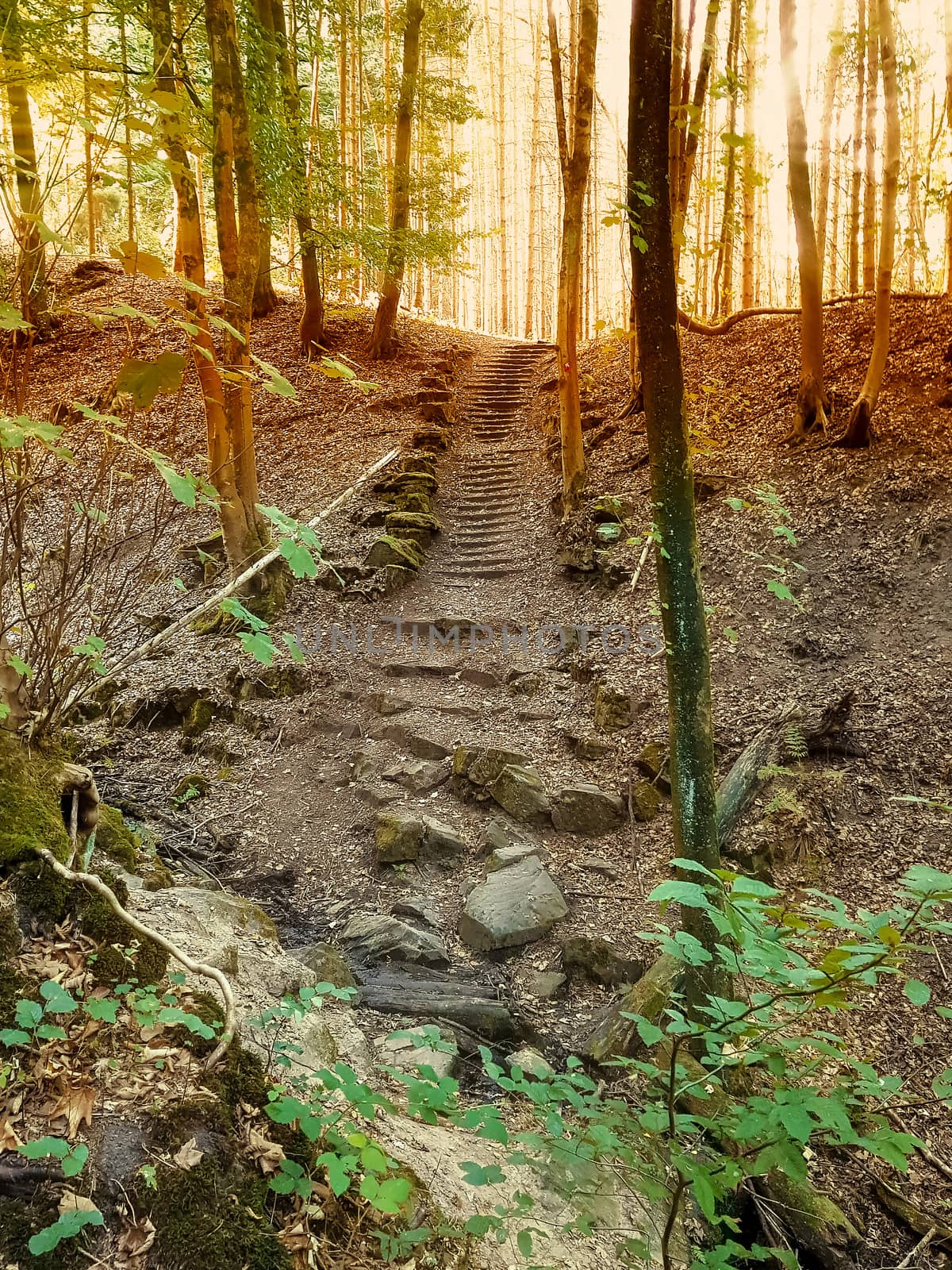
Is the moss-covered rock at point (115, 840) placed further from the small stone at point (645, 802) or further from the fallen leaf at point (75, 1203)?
the small stone at point (645, 802)

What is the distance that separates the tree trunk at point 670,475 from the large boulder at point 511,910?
4.19 feet

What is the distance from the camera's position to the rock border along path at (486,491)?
923 cm

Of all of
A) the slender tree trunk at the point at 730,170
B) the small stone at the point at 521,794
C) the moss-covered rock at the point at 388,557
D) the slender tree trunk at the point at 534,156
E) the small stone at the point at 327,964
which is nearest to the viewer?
the slender tree trunk at the point at 730,170

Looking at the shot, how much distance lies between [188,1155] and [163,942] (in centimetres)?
57

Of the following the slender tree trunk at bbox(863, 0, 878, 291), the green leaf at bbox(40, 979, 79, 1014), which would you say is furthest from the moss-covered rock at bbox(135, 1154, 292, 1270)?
the slender tree trunk at bbox(863, 0, 878, 291)

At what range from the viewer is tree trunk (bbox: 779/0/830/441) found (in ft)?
23.3

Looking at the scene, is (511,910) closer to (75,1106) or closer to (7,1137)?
(75,1106)

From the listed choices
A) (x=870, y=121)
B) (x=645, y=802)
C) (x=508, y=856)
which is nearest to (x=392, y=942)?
(x=508, y=856)

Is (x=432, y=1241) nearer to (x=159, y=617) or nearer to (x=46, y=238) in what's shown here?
(x=46, y=238)

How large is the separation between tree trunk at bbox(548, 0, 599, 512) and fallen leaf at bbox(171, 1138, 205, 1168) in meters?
8.41

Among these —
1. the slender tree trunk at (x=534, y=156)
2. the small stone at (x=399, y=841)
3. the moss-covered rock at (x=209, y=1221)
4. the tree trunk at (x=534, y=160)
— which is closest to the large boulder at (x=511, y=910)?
the small stone at (x=399, y=841)

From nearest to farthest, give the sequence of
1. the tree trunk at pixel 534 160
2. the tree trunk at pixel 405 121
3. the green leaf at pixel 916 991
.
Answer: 1. the green leaf at pixel 916 991
2. the tree trunk at pixel 405 121
3. the tree trunk at pixel 534 160

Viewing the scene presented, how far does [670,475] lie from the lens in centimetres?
314

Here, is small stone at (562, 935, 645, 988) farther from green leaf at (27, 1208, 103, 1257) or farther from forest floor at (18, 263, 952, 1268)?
green leaf at (27, 1208, 103, 1257)
